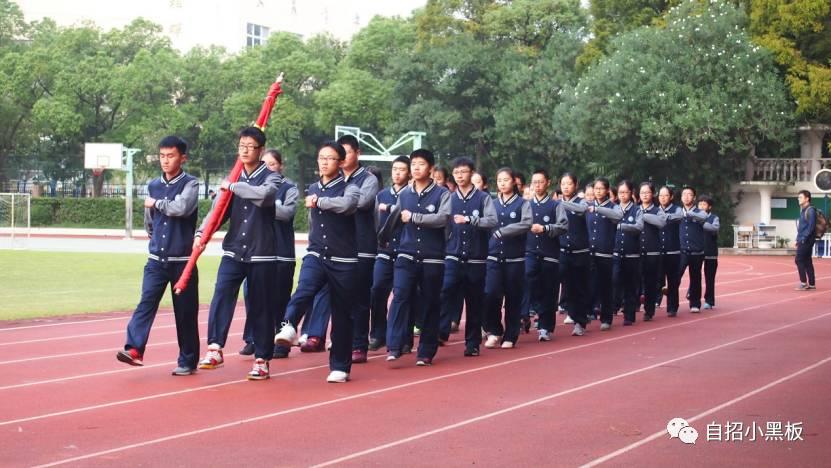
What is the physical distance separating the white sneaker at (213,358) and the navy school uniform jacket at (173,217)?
86 centimetres

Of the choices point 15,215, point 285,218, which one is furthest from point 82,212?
point 285,218

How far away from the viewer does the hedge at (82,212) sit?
196ft

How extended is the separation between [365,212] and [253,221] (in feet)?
4.65

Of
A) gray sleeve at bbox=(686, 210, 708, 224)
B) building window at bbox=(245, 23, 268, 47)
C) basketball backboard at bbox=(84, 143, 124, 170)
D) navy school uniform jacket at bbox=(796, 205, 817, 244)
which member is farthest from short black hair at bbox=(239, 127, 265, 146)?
building window at bbox=(245, 23, 268, 47)

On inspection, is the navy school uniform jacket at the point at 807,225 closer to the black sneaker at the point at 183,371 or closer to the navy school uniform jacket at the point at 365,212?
Result: the navy school uniform jacket at the point at 365,212

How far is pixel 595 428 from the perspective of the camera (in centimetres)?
830

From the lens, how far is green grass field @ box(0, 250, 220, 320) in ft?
59.8

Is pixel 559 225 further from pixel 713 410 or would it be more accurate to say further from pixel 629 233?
pixel 713 410

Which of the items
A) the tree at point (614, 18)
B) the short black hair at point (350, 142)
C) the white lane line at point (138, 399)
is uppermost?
the tree at point (614, 18)

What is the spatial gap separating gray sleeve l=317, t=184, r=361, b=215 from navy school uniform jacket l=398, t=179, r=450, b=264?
4.21 ft

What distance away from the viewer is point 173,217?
35.3ft

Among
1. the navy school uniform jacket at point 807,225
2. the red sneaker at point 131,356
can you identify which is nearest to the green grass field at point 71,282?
the red sneaker at point 131,356

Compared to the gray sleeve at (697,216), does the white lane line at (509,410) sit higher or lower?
lower

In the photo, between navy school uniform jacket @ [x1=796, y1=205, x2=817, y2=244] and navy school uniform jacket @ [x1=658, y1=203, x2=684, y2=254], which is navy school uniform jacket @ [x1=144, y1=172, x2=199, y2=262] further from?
navy school uniform jacket @ [x1=796, y1=205, x2=817, y2=244]
